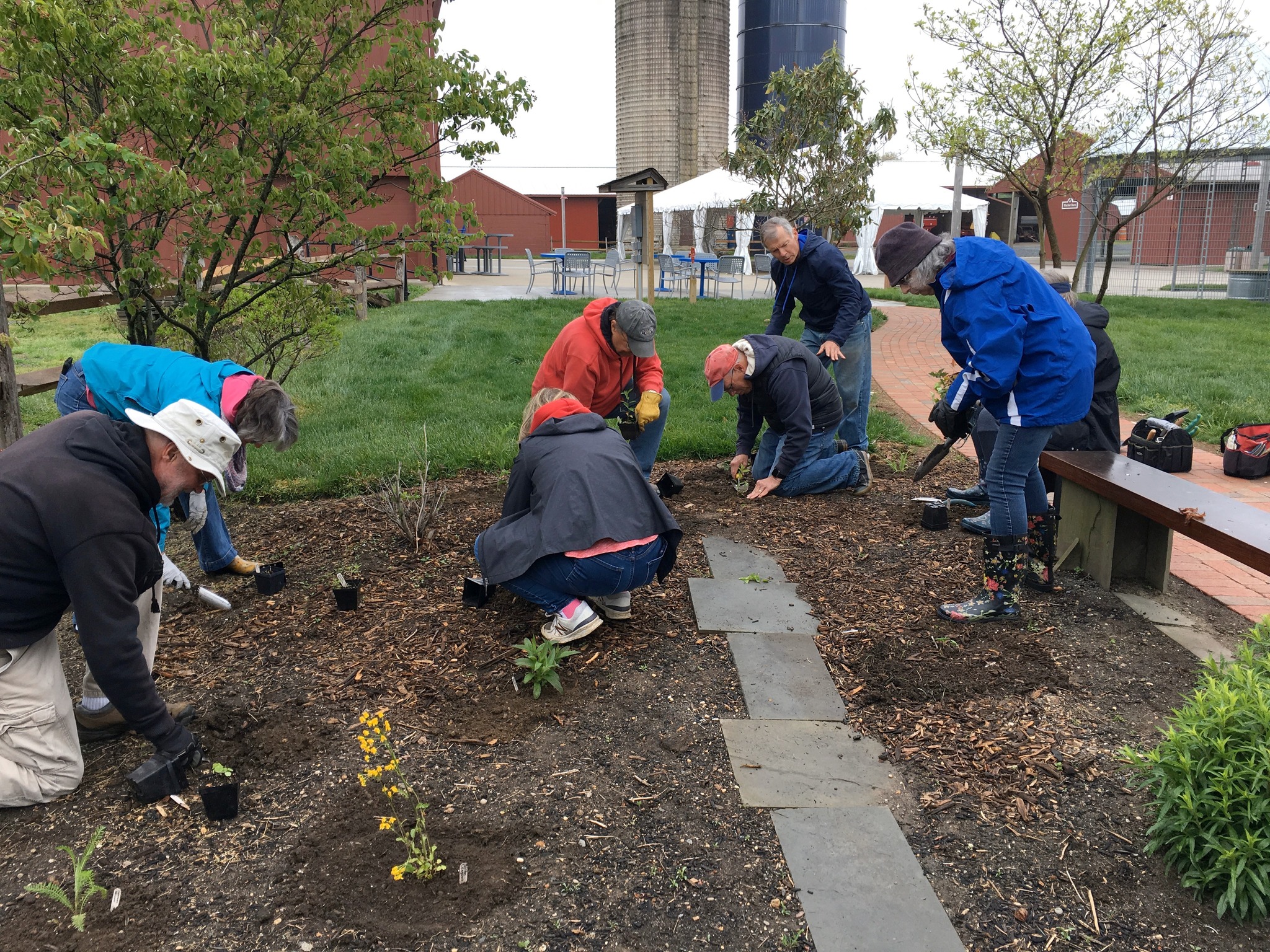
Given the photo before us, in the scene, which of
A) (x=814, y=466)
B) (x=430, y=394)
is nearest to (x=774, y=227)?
(x=814, y=466)

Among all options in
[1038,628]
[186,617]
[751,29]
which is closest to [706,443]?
[1038,628]

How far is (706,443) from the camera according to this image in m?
6.52

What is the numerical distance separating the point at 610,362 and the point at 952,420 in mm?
1814

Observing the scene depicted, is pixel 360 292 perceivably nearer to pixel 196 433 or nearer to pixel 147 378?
pixel 147 378

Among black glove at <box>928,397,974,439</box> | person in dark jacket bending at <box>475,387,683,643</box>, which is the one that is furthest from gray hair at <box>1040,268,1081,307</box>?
person in dark jacket bending at <box>475,387,683,643</box>

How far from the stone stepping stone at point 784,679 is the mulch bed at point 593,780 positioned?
0.26ft

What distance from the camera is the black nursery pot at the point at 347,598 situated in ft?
13.0

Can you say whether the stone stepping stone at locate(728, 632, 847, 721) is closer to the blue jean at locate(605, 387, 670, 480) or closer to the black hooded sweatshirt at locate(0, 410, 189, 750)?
the blue jean at locate(605, 387, 670, 480)

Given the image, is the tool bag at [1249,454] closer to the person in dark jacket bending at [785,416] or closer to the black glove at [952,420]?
the black glove at [952,420]

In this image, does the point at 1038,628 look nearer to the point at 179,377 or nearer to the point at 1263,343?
the point at 179,377

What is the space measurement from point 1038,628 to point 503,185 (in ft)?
108

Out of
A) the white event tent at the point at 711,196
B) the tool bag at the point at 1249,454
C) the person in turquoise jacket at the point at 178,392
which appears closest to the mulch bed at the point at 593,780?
the person in turquoise jacket at the point at 178,392

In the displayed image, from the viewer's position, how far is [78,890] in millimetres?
2262

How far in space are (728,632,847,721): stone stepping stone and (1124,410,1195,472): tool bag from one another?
11.0 ft
